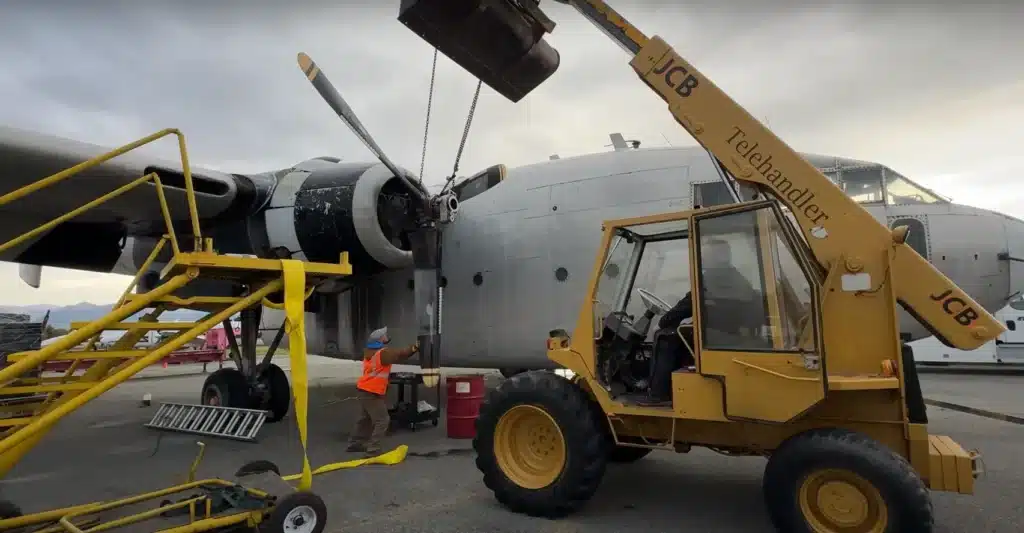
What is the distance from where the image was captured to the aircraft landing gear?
857 cm

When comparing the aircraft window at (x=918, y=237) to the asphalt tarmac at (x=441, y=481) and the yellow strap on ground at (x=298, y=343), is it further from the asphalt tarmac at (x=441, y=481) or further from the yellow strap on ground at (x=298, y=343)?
the yellow strap on ground at (x=298, y=343)

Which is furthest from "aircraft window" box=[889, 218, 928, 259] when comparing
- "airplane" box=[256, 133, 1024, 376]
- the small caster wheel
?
the small caster wheel

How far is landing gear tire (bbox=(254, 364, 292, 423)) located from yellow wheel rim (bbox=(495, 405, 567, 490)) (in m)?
5.23

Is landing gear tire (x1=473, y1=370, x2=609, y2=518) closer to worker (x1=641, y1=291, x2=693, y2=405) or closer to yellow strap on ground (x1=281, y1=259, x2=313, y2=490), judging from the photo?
worker (x1=641, y1=291, x2=693, y2=405)

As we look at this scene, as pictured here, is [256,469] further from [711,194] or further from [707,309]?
[711,194]

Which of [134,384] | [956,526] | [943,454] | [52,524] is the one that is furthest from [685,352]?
[134,384]

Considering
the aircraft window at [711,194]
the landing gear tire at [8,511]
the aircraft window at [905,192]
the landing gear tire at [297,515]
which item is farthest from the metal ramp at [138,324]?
the aircraft window at [905,192]

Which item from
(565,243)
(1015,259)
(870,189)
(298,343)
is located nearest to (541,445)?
(298,343)

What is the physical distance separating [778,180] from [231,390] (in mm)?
7687

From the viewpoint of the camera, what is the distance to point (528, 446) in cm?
467

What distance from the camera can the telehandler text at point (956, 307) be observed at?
12.0ft

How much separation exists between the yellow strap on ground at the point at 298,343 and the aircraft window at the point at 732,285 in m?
2.51

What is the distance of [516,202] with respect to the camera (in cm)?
807

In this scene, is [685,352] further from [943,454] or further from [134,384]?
[134,384]
